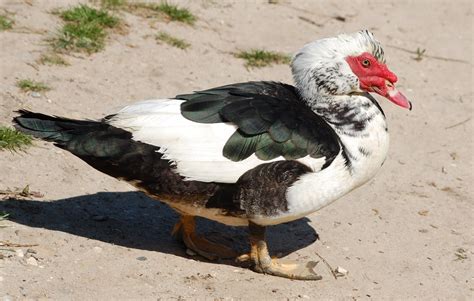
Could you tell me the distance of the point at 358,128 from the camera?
17.1 feet

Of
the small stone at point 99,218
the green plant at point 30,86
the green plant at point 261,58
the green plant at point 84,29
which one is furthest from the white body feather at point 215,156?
the green plant at point 261,58

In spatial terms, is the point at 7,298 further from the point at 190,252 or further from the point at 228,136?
the point at 228,136

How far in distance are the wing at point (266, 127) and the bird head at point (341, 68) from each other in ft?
0.80

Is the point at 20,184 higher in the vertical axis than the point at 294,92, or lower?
lower

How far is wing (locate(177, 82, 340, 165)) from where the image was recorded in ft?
16.1

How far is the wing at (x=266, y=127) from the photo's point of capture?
4918 millimetres

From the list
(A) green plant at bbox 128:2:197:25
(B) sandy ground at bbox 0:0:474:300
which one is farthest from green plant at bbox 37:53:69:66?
(A) green plant at bbox 128:2:197:25

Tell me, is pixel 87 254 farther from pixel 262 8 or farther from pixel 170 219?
pixel 262 8

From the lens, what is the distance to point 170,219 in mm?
5930

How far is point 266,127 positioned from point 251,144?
0.43 feet

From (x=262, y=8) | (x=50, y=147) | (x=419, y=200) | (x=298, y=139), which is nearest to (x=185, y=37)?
(x=262, y=8)

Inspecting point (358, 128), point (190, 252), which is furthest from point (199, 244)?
point (358, 128)

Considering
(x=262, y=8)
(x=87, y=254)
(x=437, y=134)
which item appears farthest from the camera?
(x=262, y=8)

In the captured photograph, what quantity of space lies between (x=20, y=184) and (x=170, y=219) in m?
1.02
